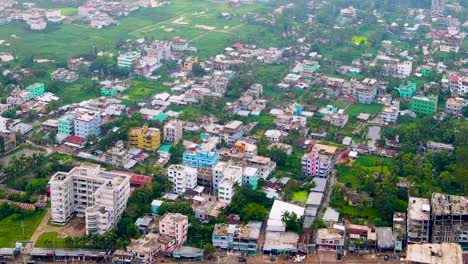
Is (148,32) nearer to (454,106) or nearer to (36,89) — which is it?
(36,89)

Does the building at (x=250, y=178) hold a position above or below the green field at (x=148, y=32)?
→ above

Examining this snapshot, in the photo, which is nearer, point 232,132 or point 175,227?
point 175,227

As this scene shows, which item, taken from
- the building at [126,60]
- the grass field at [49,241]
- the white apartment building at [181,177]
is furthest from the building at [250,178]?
the building at [126,60]

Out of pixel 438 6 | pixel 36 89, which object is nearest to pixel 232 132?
pixel 36 89

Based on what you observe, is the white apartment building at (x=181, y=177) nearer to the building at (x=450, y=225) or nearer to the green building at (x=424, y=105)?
the building at (x=450, y=225)

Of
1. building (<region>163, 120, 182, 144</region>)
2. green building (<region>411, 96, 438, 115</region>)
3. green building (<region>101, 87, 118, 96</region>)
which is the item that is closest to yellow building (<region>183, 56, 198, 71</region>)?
green building (<region>101, 87, 118, 96</region>)

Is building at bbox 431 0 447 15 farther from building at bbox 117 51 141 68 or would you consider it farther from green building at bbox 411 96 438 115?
building at bbox 117 51 141 68
